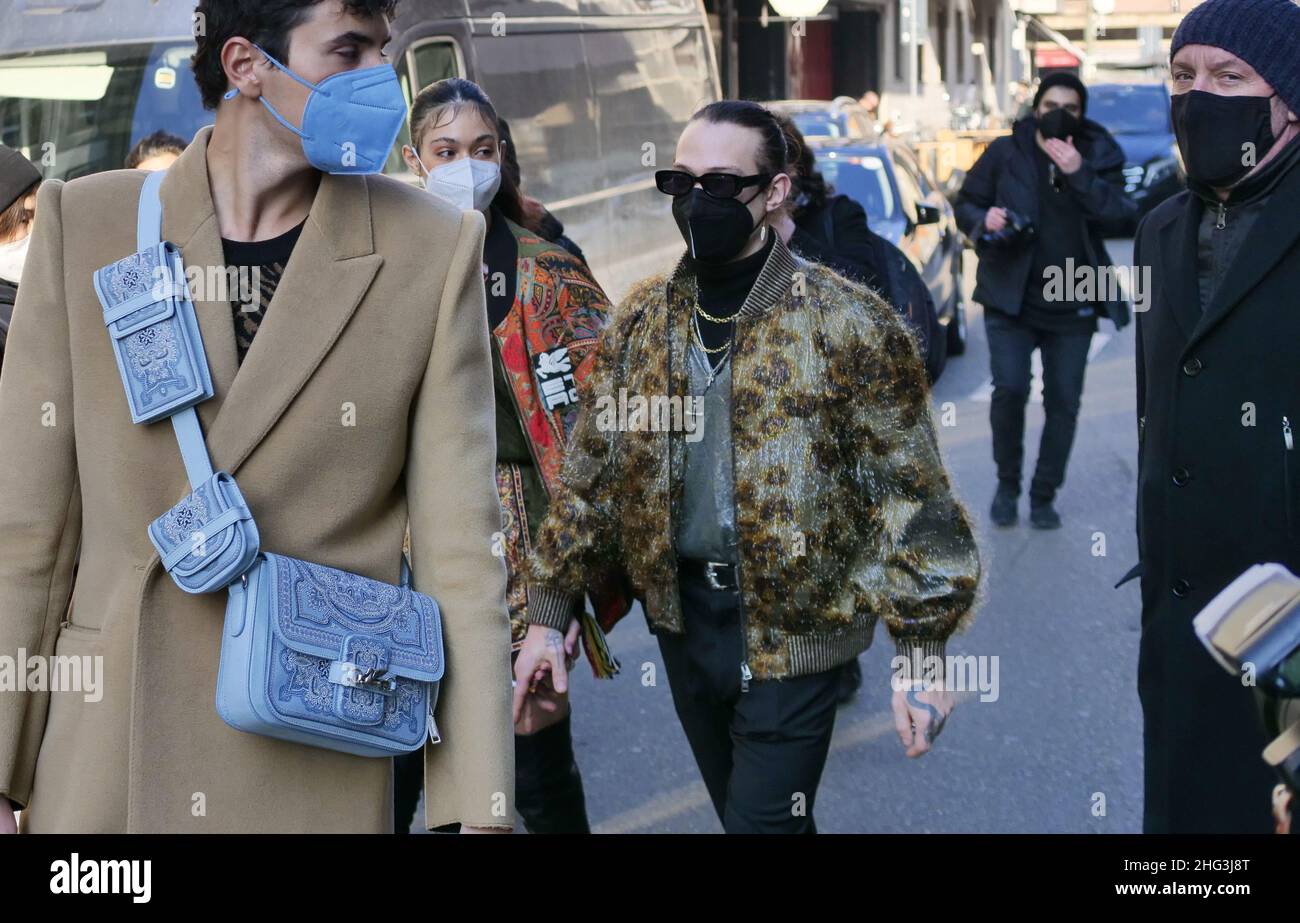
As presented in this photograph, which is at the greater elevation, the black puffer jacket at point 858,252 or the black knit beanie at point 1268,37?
the black knit beanie at point 1268,37

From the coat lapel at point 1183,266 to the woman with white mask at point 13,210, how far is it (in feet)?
8.22

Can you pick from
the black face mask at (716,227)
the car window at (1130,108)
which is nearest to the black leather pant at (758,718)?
the black face mask at (716,227)

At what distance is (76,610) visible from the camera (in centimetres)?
248

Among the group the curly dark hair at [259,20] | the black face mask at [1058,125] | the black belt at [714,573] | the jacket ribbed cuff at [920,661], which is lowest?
the black face mask at [1058,125]

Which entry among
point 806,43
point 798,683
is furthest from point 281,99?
point 806,43

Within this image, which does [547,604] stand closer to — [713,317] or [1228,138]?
[713,317]

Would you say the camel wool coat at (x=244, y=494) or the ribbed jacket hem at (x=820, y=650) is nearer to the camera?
the camel wool coat at (x=244, y=494)

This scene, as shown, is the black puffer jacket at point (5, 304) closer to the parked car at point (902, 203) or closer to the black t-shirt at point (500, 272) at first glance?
the black t-shirt at point (500, 272)

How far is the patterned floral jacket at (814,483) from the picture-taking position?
11.4 feet

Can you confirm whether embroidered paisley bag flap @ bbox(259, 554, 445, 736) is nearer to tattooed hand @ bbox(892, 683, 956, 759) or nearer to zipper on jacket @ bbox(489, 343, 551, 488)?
tattooed hand @ bbox(892, 683, 956, 759)

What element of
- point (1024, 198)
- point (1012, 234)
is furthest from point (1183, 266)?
point (1024, 198)

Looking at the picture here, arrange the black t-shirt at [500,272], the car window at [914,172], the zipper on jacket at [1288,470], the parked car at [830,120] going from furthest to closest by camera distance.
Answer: the parked car at [830,120], the car window at [914,172], the black t-shirt at [500,272], the zipper on jacket at [1288,470]

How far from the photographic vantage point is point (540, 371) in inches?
167
